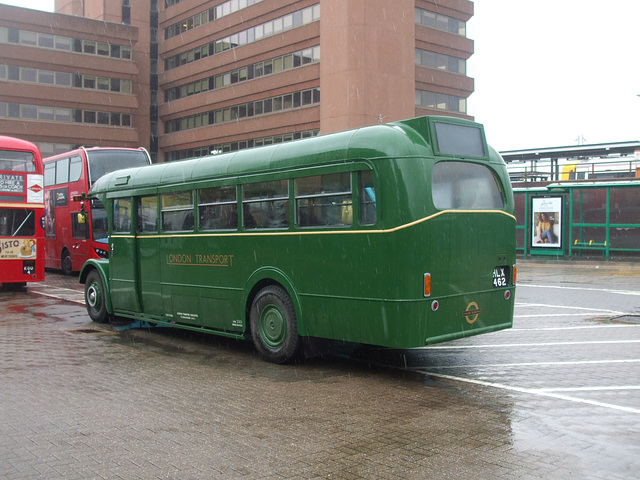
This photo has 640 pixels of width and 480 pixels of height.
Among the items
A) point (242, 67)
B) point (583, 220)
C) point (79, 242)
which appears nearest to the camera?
point (79, 242)

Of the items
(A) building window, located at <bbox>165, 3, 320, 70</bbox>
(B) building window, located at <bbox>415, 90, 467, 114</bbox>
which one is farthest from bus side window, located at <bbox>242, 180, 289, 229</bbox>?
(B) building window, located at <bbox>415, 90, 467, 114</bbox>

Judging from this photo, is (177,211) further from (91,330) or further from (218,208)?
(91,330)

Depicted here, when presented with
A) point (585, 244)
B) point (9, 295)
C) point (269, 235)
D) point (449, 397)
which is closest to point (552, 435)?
point (449, 397)

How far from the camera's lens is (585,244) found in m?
28.8

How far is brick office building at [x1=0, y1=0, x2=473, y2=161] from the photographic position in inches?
2077

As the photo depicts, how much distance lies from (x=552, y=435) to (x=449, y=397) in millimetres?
1484

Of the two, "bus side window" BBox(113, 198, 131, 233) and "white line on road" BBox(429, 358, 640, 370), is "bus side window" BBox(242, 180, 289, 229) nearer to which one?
"white line on road" BBox(429, 358, 640, 370)

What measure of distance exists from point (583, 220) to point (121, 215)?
2239 cm

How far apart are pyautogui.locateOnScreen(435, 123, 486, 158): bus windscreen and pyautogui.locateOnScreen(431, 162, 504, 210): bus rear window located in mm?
145

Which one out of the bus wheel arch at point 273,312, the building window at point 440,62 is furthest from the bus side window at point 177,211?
the building window at point 440,62

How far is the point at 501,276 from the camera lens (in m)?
8.60

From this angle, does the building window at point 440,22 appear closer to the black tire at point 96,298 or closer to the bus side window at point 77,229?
the bus side window at point 77,229

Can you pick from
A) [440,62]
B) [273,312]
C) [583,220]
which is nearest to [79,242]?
[273,312]

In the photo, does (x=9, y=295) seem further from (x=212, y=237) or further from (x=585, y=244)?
(x=585, y=244)
